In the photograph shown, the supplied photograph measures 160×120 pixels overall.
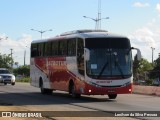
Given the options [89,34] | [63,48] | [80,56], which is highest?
[89,34]

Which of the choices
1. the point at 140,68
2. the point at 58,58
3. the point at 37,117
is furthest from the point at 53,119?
the point at 140,68

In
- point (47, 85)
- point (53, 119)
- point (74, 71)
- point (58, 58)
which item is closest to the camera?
point (53, 119)

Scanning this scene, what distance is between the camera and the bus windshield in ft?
85.9

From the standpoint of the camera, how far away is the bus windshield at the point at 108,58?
1030 inches

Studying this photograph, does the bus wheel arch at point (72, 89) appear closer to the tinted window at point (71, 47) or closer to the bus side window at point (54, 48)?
the tinted window at point (71, 47)

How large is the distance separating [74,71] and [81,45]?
182 centimetres

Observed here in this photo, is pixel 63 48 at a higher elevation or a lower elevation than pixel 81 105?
higher

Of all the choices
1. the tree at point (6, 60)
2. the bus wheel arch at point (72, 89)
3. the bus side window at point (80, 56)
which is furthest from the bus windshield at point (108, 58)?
the tree at point (6, 60)

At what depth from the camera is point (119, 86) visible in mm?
26312

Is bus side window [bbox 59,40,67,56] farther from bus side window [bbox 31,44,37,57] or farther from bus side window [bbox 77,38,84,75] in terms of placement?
bus side window [bbox 31,44,37,57]

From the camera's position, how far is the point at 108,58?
26.3 meters

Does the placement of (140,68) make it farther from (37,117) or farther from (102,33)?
(37,117)

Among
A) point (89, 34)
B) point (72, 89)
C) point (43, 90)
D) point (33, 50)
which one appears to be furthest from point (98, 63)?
point (33, 50)

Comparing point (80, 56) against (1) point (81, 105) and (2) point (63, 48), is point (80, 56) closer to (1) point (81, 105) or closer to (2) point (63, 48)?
(2) point (63, 48)
